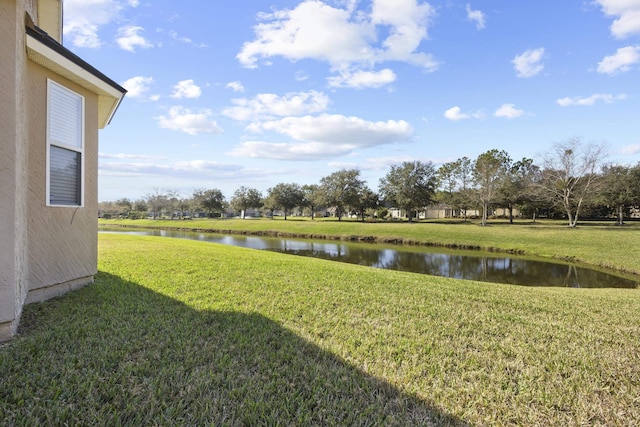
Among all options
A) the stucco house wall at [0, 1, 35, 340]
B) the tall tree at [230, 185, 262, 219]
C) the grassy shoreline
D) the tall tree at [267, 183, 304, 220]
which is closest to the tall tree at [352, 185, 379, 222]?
the tall tree at [267, 183, 304, 220]

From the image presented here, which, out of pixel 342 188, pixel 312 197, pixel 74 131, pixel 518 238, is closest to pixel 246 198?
pixel 312 197

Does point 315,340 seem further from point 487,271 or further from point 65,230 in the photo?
point 487,271

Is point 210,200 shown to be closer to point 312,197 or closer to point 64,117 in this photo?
point 312,197

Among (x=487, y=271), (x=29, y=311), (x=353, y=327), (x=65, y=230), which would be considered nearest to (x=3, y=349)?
(x=29, y=311)

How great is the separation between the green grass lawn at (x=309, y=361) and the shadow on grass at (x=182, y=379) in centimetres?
1

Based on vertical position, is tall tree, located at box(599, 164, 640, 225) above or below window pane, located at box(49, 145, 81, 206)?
above

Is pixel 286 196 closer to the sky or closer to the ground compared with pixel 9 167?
closer to the sky

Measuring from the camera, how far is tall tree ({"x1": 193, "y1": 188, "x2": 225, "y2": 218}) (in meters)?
62.5

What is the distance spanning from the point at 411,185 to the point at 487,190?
9.11 m

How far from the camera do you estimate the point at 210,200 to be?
2467 inches

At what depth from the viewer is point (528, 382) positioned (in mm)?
2830

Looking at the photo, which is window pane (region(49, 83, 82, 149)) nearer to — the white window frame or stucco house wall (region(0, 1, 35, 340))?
the white window frame

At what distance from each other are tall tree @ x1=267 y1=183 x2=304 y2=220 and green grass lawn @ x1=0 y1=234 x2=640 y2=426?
47.7 meters

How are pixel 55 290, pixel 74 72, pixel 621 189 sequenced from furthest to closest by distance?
pixel 621 189 → pixel 55 290 → pixel 74 72
